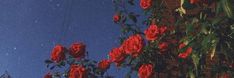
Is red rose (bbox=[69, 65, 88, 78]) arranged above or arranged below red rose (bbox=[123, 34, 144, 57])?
below

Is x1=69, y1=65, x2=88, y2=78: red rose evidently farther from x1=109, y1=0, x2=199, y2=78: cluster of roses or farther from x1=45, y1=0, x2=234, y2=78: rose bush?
x1=109, y1=0, x2=199, y2=78: cluster of roses

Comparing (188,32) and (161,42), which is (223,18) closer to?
(188,32)

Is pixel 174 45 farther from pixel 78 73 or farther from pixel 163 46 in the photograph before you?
pixel 78 73

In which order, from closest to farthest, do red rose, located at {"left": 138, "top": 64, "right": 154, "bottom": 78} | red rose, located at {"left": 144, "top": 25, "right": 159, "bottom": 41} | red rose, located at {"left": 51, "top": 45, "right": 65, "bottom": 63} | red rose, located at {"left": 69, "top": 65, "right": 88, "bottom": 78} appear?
red rose, located at {"left": 138, "top": 64, "right": 154, "bottom": 78} < red rose, located at {"left": 144, "top": 25, "right": 159, "bottom": 41} < red rose, located at {"left": 69, "top": 65, "right": 88, "bottom": 78} < red rose, located at {"left": 51, "top": 45, "right": 65, "bottom": 63}

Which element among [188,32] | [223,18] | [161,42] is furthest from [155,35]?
[223,18]

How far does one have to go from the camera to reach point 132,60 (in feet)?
8.93

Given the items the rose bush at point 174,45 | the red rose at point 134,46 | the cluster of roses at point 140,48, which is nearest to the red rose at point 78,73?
the rose bush at point 174,45

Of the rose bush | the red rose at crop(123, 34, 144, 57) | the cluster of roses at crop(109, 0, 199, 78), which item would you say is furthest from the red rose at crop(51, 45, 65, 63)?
the red rose at crop(123, 34, 144, 57)

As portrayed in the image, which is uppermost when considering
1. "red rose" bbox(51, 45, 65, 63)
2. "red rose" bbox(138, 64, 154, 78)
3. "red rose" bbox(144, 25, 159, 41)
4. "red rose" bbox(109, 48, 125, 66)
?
"red rose" bbox(144, 25, 159, 41)

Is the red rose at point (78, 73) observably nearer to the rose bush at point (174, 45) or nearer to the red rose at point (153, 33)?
the rose bush at point (174, 45)

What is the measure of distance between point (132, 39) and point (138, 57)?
7.2 inches

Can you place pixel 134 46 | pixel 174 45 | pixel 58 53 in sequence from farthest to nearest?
pixel 58 53
pixel 174 45
pixel 134 46

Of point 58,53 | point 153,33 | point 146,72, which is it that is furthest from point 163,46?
point 58,53

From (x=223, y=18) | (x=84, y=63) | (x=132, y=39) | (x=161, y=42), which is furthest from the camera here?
(x=84, y=63)
